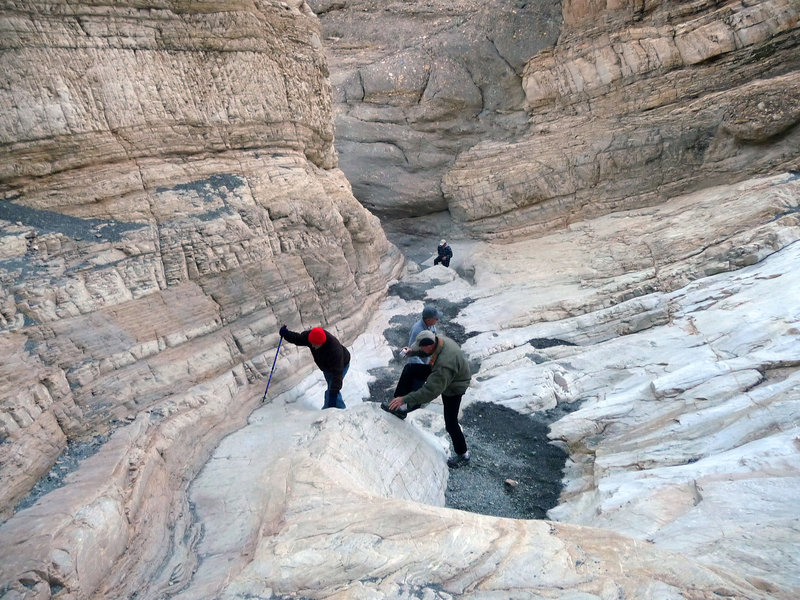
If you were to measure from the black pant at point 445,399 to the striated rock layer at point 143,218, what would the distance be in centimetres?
180

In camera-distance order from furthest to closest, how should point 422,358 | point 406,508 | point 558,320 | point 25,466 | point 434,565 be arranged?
point 558,320 → point 422,358 → point 25,466 → point 406,508 → point 434,565

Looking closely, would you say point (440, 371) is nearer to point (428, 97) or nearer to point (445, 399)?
point (445, 399)

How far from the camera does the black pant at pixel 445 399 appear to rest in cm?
517

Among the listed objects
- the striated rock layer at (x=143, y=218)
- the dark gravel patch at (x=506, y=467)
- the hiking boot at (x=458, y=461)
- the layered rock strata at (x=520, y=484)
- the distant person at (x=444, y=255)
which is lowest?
the dark gravel patch at (x=506, y=467)

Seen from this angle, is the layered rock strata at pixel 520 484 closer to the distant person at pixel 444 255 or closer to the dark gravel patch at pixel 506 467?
the dark gravel patch at pixel 506 467

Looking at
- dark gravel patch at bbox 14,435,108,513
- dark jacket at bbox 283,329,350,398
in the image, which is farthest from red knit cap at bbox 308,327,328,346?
dark gravel patch at bbox 14,435,108,513

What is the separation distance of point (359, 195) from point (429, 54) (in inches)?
162

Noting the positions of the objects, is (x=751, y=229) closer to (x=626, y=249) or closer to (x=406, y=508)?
(x=626, y=249)

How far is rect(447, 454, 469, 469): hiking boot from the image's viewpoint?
17.8ft

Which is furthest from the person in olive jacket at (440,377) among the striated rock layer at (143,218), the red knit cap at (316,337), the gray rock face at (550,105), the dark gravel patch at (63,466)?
the gray rock face at (550,105)

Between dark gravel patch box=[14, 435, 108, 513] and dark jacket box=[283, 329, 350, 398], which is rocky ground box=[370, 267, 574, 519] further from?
dark gravel patch box=[14, 435, 108, 513]

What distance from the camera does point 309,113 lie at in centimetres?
770

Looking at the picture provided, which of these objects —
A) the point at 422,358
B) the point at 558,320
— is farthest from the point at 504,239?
the point at 422,358

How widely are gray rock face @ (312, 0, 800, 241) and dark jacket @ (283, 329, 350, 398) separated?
7.86m
